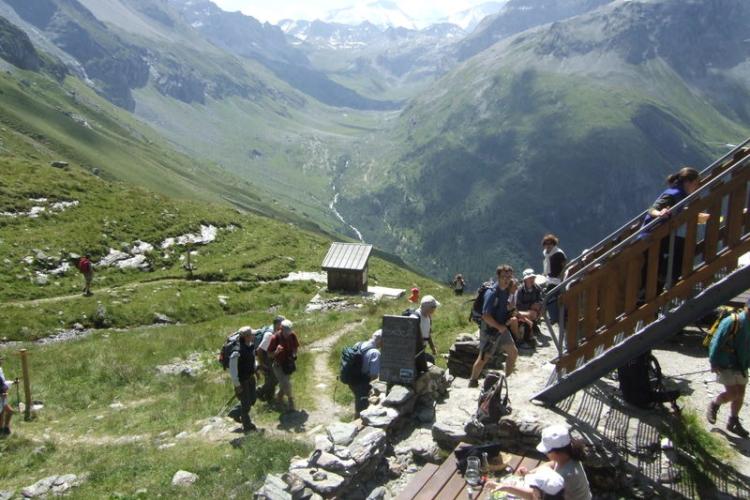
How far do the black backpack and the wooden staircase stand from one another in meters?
0.83

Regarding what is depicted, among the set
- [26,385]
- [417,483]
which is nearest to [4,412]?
[26,385]

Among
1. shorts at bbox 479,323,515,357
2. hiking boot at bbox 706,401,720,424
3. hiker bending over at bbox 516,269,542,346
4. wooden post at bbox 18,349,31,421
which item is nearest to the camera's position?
hiking boot at bbox 706,401,720,424

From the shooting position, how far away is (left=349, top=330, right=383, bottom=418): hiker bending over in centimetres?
1502

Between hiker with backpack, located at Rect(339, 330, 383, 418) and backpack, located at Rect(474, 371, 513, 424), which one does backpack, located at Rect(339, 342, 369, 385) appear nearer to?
hiker with backpack, located at Rect(339, 330, 383, 418)

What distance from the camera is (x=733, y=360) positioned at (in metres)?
11.6

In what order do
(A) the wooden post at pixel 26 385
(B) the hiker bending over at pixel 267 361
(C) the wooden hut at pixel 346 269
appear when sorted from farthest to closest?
(C) the wooden hut at pixel 346 269 → (A) the wooden post at pixel 26 385 → (B) the hiker bending over at pixel 267 361

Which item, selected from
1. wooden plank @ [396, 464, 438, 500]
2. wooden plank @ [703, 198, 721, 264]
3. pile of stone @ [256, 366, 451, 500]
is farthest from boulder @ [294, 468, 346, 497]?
wooden plank @ [703, 198, 721, 264]

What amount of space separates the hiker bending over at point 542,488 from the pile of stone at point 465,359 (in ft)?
23.0

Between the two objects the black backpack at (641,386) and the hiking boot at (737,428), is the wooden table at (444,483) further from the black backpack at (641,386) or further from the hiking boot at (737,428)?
the hiking boot at (737,428)

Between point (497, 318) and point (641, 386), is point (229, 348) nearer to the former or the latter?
point (497, 318)

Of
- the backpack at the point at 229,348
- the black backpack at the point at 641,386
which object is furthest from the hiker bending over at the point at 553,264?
the backpack at the point at 229,348

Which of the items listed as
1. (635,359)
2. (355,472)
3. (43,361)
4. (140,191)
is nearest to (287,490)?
(355,472)

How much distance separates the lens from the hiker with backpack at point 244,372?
51.7ft

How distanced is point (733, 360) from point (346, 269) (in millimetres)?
35468
